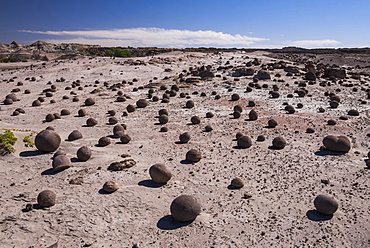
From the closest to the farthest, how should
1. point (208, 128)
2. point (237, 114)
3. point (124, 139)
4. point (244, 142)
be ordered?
point (244, 142) → point (124, 139) → point (208, 128) → point (237, 114)

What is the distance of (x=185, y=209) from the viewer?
527 centimetres

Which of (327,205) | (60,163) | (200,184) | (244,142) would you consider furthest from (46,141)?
(327,205)

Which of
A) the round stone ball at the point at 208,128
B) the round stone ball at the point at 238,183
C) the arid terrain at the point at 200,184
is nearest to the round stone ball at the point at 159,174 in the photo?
the arid terrain at the point at 200,184

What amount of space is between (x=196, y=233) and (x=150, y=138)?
5.80 meters

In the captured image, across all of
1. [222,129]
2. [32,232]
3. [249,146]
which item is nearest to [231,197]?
[249,146]

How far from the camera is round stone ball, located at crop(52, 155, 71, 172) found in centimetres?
726

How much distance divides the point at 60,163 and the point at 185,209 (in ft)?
12.6

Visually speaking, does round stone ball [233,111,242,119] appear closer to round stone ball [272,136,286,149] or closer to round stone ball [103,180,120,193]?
round stone ball [272,136,286,149]

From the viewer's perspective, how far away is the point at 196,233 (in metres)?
5.07

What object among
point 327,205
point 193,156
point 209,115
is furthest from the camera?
point 209,115

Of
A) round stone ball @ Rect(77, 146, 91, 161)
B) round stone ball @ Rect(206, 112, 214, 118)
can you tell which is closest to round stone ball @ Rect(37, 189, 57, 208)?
round stone ball @ Rect(77, 146, 91, 161)

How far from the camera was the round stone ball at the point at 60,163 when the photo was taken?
7262 mm

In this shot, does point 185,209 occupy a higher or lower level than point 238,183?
higher

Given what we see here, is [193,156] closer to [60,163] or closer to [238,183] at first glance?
[238,183]
